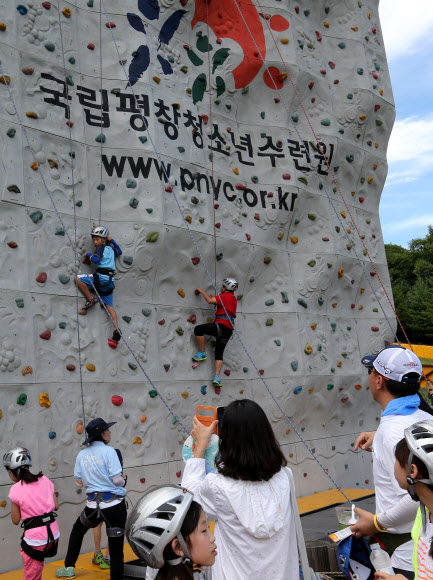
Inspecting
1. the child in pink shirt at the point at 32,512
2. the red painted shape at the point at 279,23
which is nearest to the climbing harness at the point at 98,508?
the child in pink shirt at the point at 32,512

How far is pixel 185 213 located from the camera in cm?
756

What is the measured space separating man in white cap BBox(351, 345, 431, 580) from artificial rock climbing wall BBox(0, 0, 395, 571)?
3826mm

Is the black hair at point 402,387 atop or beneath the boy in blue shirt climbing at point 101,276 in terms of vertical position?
beneath

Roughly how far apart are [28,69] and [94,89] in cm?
86

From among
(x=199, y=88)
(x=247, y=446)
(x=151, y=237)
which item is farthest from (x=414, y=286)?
(x=247, y=446)

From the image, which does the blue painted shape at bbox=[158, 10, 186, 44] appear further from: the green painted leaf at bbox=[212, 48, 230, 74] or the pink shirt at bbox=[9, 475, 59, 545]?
the pink shirt at bbox=[9, 475, 59, 545]

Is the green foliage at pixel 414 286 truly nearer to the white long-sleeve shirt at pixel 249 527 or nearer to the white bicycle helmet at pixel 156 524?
the white long-sleeve shirt at pixel 249 527

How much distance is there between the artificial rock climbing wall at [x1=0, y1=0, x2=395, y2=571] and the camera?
6.14 meters

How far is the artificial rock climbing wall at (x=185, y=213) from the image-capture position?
6.14 meters

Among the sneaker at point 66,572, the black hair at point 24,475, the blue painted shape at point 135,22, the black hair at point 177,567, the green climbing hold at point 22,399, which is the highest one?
the blue painted shape at point 135,22

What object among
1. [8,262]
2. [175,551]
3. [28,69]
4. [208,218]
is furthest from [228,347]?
[175,551]

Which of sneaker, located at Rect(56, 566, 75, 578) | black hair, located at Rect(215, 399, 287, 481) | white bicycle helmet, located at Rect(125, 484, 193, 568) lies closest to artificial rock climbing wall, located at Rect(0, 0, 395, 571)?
sneaker, located at Rect(56, 566, 75, 578)

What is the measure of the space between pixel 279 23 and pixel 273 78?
0.88 metres

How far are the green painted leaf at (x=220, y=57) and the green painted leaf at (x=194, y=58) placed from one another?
236 millimetres
